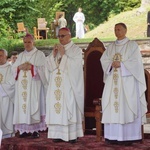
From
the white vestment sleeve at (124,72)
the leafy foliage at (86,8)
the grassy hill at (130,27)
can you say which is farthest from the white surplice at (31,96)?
the leafy foliage at (86,8)

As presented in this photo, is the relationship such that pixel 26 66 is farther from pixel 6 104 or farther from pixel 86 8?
pixel 86 8

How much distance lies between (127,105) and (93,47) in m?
1.48

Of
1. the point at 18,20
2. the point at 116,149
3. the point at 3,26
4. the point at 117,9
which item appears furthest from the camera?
the point at 117,9

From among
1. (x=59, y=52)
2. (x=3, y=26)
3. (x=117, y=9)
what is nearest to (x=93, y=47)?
(x=59, y=52)

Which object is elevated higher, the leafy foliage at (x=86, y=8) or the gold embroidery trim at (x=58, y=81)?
the leafy foliage at (x=86, y=8)

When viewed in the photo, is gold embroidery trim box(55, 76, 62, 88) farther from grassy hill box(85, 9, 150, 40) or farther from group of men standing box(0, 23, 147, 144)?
grassy hill box(85, 9, 150, 40)

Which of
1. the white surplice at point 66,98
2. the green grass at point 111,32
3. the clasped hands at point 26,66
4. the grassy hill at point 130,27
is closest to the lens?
the white surplice at point 66,98

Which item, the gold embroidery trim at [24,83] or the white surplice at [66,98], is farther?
the gold embroidery trim at [24,83]

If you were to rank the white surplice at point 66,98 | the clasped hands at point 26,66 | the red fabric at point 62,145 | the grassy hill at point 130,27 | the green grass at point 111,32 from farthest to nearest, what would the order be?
the grassy hill at point 130,27 → the green grass at point 111,32 → the clasped hands at point 26,66 → the white surplice at point 66,98 → the red fabric at point 62,145

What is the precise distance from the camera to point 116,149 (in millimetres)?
7484

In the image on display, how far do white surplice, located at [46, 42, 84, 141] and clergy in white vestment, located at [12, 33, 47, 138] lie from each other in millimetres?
547

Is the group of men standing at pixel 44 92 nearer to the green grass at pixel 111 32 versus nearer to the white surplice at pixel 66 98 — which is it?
the white surplice at pixel 66 98

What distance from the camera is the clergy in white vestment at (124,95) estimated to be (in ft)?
25.4

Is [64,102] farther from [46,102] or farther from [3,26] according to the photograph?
[3,26]
